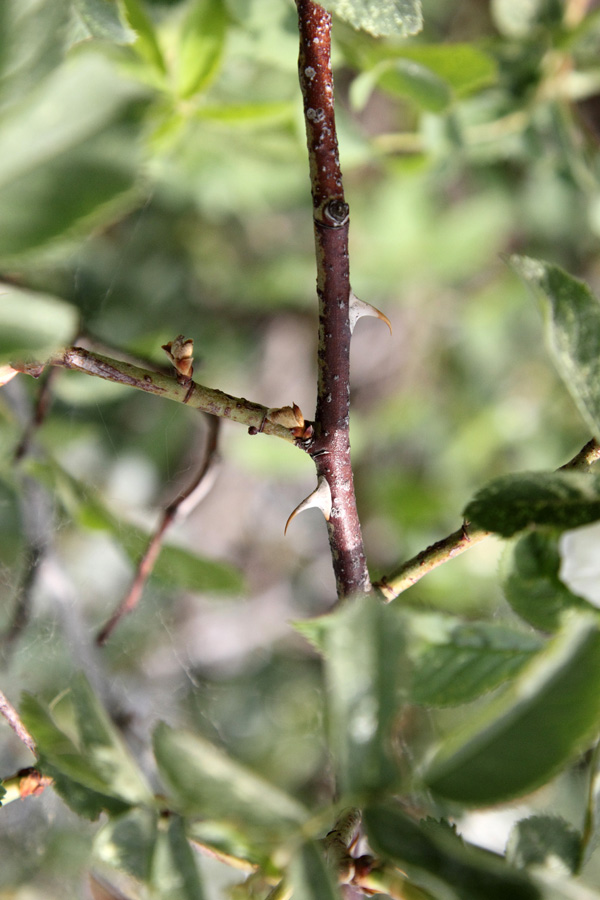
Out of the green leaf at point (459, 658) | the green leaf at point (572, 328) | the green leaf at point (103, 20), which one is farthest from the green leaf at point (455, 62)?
the green leaf at point (459, 658)

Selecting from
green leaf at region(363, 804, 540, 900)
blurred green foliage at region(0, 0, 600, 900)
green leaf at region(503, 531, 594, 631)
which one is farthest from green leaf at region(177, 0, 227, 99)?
green leaf at region(363, 804, 540, 900)

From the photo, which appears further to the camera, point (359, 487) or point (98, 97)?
point (359, 487)

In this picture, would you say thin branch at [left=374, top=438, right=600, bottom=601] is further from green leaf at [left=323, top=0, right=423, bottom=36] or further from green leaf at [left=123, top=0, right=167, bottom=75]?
green leaf at [left=123, top=0, right=167, bottom=75]

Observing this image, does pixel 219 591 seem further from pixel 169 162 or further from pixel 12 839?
pixel 169 162

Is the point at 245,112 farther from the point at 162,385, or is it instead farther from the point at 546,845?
the point at 546,845

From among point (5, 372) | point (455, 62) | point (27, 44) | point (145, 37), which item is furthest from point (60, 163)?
point (455, 62)

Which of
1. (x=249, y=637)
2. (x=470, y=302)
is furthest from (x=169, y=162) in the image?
(x=249, y=637)
